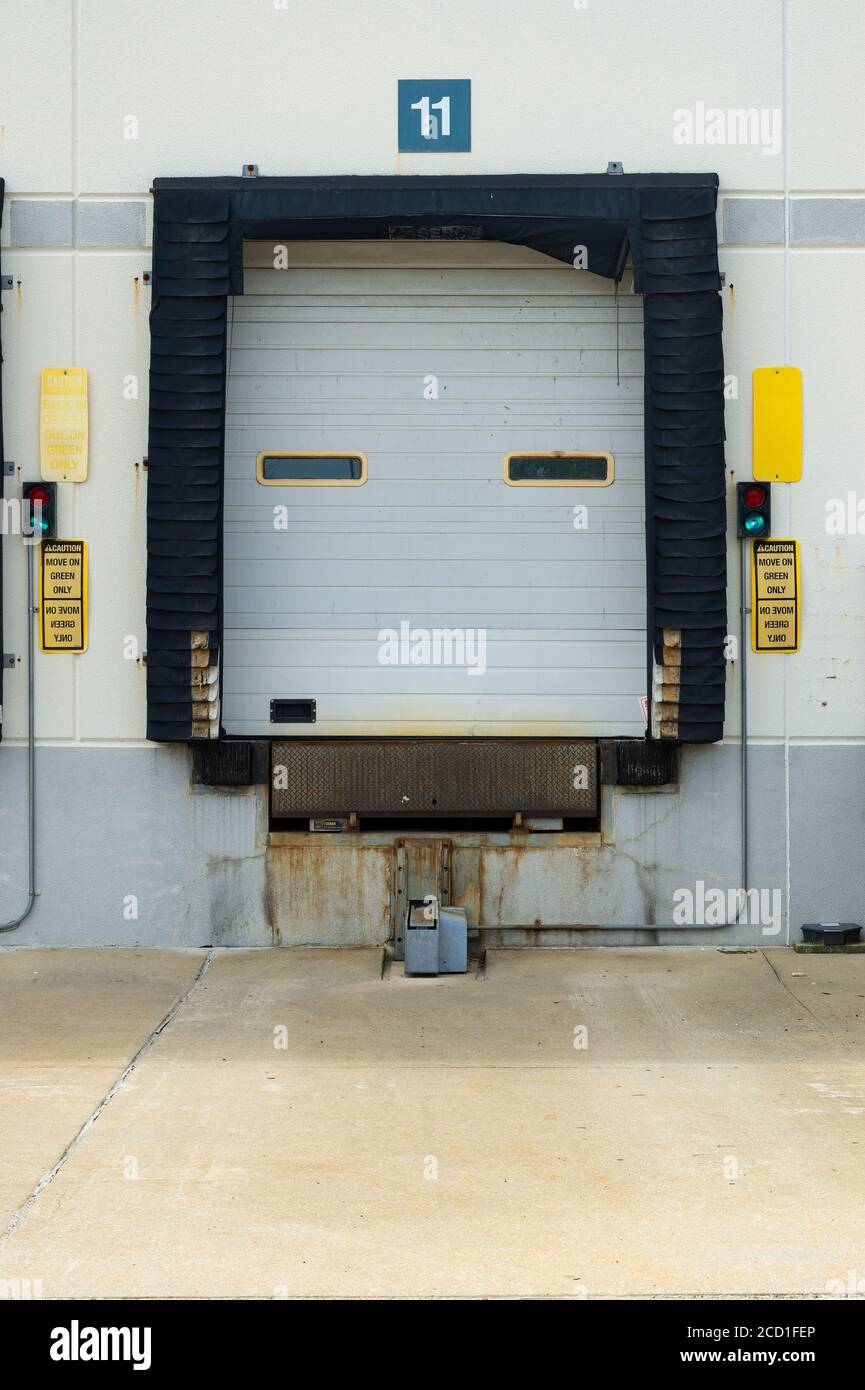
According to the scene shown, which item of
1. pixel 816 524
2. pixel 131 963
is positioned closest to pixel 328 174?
pixel 816 524

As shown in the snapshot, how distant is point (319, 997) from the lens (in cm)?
854

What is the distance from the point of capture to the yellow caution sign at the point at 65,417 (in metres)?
9.59

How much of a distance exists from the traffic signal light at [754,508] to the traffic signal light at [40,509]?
4.13m

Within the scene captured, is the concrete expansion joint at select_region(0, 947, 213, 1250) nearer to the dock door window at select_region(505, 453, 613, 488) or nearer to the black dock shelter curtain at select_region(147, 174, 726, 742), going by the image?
the black dock shelter curtain at select_region(147, 174, 726, 742)

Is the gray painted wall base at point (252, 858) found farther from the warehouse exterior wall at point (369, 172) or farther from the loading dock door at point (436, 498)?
the loading dock door at point (436, 498)

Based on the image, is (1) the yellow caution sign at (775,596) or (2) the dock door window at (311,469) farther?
(2) the dock door window at (311,469)

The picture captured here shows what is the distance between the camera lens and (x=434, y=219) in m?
9.45

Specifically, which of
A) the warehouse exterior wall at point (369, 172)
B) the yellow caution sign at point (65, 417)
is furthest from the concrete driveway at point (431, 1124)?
the yellow caution sign at point (65, 417)

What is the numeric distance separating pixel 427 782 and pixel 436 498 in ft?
5.80

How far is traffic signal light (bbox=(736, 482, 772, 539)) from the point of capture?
9516 mm

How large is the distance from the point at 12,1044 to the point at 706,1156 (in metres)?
3.52

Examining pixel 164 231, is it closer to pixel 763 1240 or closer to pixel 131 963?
pixel 131 963

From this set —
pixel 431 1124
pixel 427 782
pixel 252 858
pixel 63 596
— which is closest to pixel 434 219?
pixel 63 596

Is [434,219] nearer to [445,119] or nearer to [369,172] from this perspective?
[369,172]
